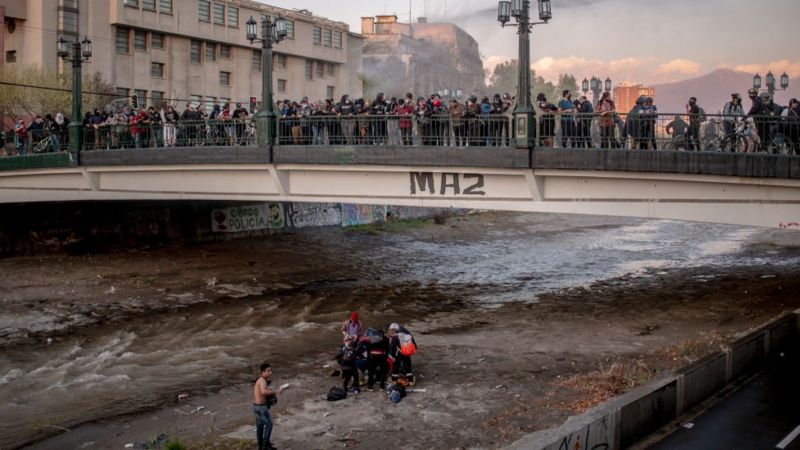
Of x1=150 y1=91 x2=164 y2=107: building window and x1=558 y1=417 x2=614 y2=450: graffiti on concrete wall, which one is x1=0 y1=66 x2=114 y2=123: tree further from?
x1=558 y1=417 x2=614 y2=450: graffiti on concrete wall

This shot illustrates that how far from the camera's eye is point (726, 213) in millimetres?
19562

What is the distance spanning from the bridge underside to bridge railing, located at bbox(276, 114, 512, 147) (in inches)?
37.8

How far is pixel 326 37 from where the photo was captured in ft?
233

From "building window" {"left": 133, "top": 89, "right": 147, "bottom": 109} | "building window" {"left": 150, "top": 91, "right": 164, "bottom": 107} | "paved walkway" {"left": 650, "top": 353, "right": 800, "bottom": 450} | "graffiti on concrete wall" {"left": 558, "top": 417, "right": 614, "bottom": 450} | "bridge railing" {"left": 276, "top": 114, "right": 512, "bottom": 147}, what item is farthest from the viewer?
"building window" {"left": 150, "top": 91, "right": 164, "bottom": 107}

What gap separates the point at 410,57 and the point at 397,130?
8438 cm

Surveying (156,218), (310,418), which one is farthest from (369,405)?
(156,218)

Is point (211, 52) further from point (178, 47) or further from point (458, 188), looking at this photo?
point (458, 188)

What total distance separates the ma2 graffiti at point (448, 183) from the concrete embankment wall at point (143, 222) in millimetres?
18706

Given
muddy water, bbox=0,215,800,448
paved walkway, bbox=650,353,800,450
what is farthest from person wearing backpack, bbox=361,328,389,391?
paved walkway, bbox=650,353,800,450

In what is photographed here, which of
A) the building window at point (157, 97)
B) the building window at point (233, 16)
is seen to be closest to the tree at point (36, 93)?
the building window at point (157, 97)

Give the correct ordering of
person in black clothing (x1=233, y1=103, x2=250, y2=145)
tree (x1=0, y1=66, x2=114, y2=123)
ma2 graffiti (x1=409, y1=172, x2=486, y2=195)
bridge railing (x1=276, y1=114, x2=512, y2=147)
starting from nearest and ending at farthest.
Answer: ma2 graffiti (x1=409, y1=172, x2=486, y2=195) < bridge railing (x1=276, y1=114, x2=512, y2=147) < person in black clothing (x1=233, y1=103, x2=250, y2=145) < tree (x1=0, y1=66, x2=114, y2=123)

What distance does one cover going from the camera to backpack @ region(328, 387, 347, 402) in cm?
1617

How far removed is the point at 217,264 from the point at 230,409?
2075 cm

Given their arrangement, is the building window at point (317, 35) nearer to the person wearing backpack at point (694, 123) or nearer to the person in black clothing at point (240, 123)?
the person in black clothing at point (240, 123)
